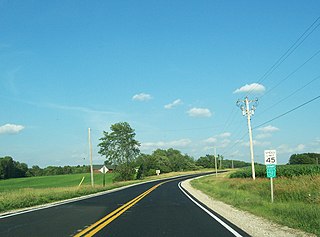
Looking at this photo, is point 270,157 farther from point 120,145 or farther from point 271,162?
point 120,145

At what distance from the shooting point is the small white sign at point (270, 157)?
19.5 metres

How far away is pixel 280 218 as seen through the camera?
1342cm

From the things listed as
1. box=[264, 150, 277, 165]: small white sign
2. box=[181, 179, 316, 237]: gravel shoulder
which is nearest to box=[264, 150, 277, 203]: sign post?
box=[264, 150, 277, 165]: small white sign

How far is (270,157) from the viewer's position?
19.6 metres

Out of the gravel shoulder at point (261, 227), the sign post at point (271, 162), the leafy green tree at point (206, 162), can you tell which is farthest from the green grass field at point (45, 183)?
the leafy green tree at point (206, 162)

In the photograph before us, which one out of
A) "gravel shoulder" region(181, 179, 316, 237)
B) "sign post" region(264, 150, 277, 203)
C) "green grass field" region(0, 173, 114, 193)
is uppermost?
"sign post" region(264, 150, 277, 203)

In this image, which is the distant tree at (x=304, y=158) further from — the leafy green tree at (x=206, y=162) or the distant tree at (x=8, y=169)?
the distant tree at (x=8, y=169)

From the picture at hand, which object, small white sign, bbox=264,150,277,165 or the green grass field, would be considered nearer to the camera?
small white sign, bbox=264,150,277,165

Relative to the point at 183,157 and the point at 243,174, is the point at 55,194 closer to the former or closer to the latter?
the point at 243,174

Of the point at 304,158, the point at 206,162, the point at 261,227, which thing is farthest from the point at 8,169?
the point at 261,227

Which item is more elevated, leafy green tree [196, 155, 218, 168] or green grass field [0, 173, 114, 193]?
leafy green tree [196, 155, 218, 168]

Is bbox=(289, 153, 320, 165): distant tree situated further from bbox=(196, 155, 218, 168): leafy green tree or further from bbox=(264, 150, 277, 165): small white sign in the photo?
bbox=(264, 150, 277, 165): small white sign

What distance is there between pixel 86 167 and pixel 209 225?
6708 inches

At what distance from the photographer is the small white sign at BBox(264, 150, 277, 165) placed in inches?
769
